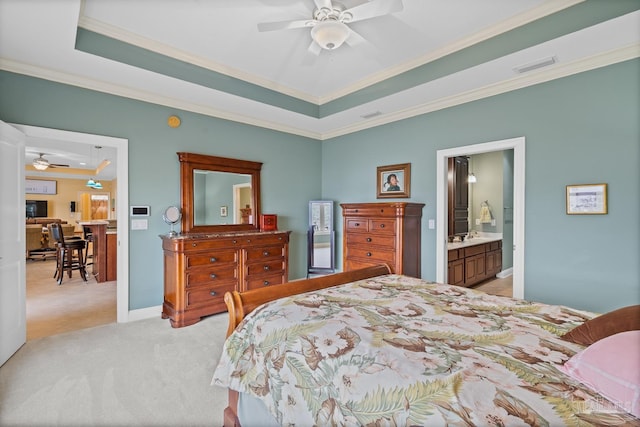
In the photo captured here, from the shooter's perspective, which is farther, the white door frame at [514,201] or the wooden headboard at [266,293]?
the white door frame at [514,201]

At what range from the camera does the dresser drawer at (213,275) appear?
3438 mm

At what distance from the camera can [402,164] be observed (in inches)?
167

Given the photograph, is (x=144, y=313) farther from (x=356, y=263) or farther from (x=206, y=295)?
(x=356, y=263)

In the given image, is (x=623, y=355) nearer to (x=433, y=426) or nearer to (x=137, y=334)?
(x=433, y=426)

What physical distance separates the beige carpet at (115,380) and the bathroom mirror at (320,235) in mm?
2196

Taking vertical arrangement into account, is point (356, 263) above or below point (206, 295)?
above

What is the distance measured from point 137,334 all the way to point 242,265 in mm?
1344

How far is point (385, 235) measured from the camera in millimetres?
3885

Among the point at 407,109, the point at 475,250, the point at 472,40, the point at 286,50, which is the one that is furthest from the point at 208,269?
the point at 475,250

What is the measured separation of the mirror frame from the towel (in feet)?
15.2

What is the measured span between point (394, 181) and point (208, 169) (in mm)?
2727

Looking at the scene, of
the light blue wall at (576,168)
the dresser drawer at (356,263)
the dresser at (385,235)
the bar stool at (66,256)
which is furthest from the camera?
the bar stool at (66,256)

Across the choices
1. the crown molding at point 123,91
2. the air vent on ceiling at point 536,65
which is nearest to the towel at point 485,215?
the air vent on ceiling at point 536,65

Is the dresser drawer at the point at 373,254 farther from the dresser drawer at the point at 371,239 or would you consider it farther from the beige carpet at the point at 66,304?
the beige carpet at the point at 66,304
